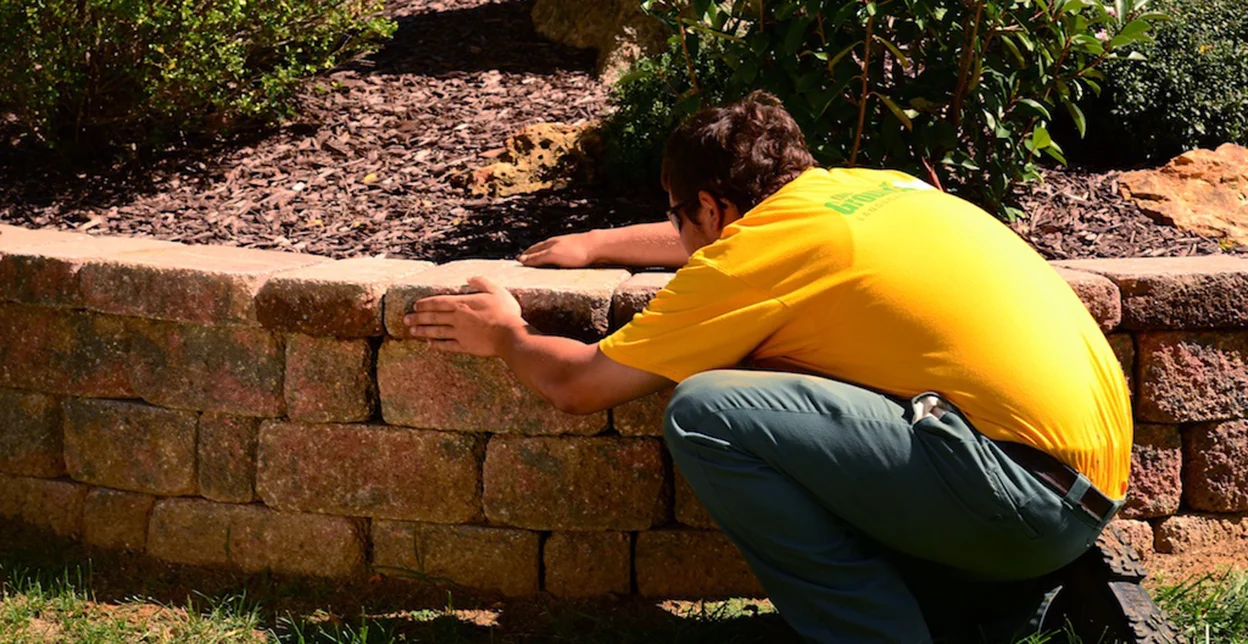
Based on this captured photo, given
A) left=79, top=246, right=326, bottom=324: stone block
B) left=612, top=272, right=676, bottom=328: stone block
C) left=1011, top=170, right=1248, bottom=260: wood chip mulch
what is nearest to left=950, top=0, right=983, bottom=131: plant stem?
left=1011, top=170, right=1248, bottom=260: wood chip mulch

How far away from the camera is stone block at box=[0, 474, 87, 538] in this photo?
3.94 m

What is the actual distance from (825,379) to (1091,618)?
0.84 meters

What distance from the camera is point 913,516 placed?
2.65 metres

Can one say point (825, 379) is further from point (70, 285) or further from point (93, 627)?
point (70, 285)

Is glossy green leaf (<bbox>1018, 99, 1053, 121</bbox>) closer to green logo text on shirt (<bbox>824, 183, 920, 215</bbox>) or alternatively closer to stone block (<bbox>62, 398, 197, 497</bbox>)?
green logo text on shirt (<bbox>824, 183, 920, 215</bbox>)

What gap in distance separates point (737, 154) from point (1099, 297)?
3.66ft

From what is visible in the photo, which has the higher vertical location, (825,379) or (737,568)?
(825,379)

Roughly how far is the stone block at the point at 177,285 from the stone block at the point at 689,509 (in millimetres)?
1254

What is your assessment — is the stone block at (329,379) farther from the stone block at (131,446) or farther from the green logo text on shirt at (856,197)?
the green logo text on shirt at (856,197)

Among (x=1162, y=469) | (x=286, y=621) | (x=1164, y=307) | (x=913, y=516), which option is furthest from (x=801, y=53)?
(x=286, y=621)

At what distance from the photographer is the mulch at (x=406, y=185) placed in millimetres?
4707

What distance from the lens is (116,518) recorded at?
387 cm

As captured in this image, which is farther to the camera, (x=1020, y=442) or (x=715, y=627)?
(x=715, y=627)

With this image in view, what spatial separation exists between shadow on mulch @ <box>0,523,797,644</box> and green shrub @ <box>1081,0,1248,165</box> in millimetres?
2925
